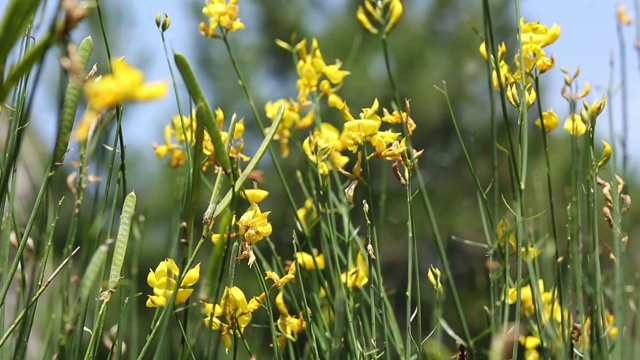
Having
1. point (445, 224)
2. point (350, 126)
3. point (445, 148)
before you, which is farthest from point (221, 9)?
point (445, 148)

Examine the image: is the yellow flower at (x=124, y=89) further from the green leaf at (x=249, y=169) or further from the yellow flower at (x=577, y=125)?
the yellow flower at (x=577, y=125)

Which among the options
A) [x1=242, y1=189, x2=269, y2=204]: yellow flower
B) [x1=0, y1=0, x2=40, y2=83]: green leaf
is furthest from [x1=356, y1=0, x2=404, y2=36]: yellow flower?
[x1=0, y1=0, x2=40, y2=83]: green leaf

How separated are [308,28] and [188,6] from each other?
115 cm

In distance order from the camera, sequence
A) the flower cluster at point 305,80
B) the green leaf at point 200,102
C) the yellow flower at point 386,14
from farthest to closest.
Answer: the flower cluster at point 305,80 → the yellow flower at point 386,14 → the green leaf at point 200,102

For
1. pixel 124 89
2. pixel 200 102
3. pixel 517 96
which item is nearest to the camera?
pixel 124 89

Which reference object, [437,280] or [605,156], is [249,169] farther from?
[605,156]

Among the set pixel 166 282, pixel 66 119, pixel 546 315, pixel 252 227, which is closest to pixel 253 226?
pixel 252 227

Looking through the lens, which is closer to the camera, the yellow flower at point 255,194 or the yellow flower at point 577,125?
the yellow flower at point 255,194

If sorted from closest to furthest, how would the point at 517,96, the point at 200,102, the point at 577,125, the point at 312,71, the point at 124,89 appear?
the point at 124,89, the point at 200,102, the point at 517,96, the point at 577,125, the point at 312,71

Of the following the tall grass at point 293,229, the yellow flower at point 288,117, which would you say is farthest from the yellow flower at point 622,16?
the yellow flower at point 288,117

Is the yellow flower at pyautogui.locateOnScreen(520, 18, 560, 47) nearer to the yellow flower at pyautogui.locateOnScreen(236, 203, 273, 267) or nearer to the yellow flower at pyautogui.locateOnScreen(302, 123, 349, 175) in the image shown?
the yellow flower at pyautogui.locateOnScreen(302, 123, 349, 175)

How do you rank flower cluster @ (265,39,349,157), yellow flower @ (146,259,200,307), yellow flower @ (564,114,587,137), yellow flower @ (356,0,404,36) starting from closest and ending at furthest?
yellow flower @ (146,259,200,307), yellow flower @ (356,0,404,36), yellow flower @ (564,114,587,137), flower cluster @ (265,39,349,157)

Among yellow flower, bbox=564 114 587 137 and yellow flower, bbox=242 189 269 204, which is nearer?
yellow flower, bbox=242 189 269 204

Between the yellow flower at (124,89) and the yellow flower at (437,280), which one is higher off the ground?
the yellow flower at (124,89)
